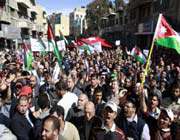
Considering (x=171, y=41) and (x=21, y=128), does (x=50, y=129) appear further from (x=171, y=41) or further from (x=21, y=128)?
(x=171, y=41)

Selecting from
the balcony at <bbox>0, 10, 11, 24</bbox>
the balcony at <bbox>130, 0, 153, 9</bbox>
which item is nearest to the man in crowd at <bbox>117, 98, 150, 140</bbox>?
the balcony at <bbox>130, 0, 153, 9</bbox>

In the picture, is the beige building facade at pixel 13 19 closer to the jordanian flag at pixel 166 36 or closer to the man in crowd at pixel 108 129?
the jordanian flag at pixel 166 36

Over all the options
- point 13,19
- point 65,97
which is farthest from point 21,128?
point 13,19

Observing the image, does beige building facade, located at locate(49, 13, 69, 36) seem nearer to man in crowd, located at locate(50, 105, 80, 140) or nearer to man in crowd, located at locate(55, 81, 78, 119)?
man in crowd, located at locate(55, 81, 78, 119)

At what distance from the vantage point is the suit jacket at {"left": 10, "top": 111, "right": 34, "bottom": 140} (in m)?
4.77

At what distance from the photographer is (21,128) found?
16.0 feet

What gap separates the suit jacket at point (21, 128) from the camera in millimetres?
4773

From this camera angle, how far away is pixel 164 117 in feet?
16.7

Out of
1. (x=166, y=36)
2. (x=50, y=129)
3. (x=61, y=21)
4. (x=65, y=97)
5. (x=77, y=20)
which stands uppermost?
(x=77, y=20)

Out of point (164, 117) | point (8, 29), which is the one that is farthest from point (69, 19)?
point (164, 117)

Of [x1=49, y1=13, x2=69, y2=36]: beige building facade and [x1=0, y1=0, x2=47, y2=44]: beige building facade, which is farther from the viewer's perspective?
[x1=49, y1=13, x2=69, y2=36]: beige building facade

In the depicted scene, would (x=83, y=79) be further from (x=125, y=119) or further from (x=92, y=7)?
(x=92, y=7)

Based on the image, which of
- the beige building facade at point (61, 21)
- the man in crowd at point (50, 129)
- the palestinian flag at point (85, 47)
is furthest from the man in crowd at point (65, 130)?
the beige building facade at point (61, 21)

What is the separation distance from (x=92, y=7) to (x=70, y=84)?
58.6m
